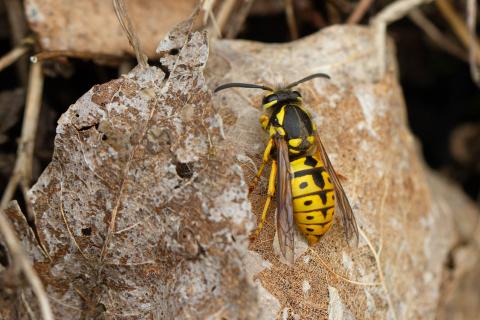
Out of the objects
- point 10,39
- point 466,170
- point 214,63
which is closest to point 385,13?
point 214,63

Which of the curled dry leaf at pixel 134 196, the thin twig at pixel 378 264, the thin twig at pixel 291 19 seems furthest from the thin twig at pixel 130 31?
the thin twig at pixel 291 19

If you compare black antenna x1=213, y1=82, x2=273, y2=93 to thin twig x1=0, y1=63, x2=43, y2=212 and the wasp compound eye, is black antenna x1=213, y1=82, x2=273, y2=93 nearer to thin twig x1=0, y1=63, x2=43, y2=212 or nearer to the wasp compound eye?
the wasp compound eye

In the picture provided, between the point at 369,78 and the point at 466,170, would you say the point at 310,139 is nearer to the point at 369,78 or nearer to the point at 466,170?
the point at 369,78

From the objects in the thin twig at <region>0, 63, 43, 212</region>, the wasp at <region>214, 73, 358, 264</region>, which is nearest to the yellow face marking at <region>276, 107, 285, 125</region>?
the wasp at <region>214, 73, 358, 264</region>

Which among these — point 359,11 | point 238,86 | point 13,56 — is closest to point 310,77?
point 238,86

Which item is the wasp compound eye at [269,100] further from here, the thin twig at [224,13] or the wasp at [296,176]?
the thin twig at [224,13]

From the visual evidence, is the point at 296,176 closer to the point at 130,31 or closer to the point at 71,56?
the point at 130,31
